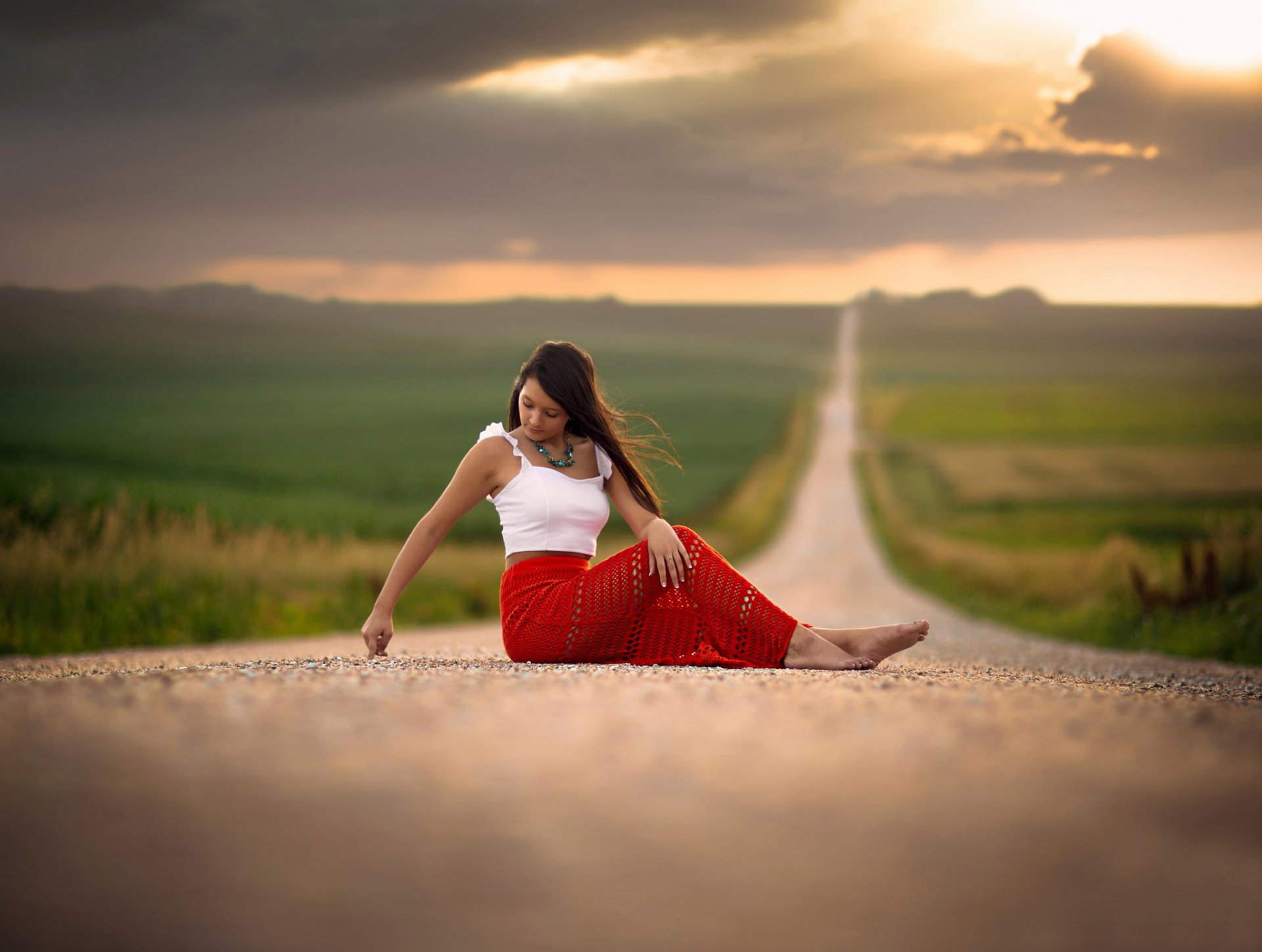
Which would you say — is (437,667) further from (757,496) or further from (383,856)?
(757,496)

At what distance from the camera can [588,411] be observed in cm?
524

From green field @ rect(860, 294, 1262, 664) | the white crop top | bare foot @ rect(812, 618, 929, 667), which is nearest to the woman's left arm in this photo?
the white crop top

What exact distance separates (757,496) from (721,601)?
3131 cm

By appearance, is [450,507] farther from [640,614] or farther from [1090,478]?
[1090,478]

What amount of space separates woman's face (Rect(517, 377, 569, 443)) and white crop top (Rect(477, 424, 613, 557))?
0.14 metres

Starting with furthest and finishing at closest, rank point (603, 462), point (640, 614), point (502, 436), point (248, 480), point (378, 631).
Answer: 1. point (248, 480)
2. point (603, 462)
3. point (502, 436)
4. point (640, 614)
5. point (378, 631)

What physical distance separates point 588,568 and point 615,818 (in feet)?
8.59

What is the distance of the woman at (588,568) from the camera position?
4891 millimetres

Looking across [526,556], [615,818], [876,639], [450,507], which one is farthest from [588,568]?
[615,818]

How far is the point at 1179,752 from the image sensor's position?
3.20m

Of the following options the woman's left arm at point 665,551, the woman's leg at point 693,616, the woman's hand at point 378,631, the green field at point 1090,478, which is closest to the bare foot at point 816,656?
A: the woman's leg at point 693,616

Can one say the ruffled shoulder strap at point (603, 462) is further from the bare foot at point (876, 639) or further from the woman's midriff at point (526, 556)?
the bare foot at point (876, 639)

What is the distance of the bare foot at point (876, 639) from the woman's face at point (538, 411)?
5.11 ft

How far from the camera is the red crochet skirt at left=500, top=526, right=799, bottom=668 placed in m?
4.89
